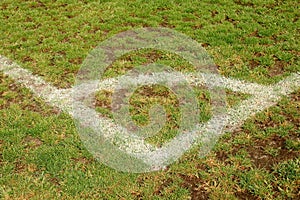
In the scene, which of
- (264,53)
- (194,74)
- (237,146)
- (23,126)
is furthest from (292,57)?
(23,126)

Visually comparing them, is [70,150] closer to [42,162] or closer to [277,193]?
[42,162]

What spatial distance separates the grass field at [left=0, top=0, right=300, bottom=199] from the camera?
491 cm

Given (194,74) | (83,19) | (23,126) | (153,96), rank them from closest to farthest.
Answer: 1. (23,126)
2. (153,96)
3. (194,74)
4. (83,19)

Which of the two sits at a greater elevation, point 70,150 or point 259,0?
point 259,0

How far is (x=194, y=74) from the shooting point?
7.21m

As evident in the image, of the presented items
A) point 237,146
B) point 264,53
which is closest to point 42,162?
point 237,146

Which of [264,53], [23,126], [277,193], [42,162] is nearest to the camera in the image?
[277,193]

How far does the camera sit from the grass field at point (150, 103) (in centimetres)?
491

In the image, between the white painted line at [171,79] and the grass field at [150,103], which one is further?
the white painted line at [171,79]

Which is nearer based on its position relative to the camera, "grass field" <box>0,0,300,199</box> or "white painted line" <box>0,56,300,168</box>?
"grass field" <box>0,0,300,199</box>

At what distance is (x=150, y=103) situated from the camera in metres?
6.47

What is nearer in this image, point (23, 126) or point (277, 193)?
point (277, 193)

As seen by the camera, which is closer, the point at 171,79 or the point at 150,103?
the point at 150,103

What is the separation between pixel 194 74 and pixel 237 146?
210cm
